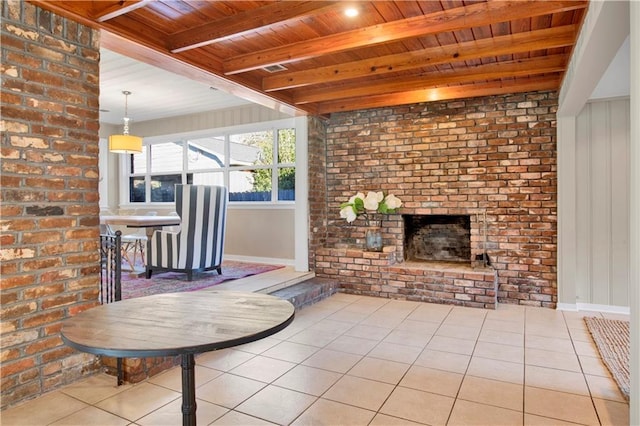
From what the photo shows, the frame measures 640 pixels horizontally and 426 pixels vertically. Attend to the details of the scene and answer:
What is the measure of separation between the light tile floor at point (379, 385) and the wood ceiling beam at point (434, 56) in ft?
7.75

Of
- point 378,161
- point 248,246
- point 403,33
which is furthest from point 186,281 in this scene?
point 403,33

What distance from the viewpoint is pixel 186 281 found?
437cm

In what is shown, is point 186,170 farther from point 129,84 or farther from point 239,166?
point 129,84

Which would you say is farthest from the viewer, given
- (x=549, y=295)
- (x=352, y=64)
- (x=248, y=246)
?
(x=248, y=246)

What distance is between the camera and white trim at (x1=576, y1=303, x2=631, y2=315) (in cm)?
393

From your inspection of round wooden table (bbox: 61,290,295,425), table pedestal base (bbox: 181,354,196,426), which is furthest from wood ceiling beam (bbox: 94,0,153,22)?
table pedestal base (bbox: 181,354,196,426)

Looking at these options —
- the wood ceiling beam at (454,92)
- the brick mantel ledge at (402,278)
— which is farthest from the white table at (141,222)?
the wood ceiling beam at (454,92)

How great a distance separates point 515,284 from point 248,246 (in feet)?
12.4

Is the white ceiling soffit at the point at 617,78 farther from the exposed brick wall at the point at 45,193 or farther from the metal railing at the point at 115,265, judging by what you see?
the metal railing at the point at 115,265

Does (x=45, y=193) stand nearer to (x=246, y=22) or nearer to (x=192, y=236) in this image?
(x=246, y=22)

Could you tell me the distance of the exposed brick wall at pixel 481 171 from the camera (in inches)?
164

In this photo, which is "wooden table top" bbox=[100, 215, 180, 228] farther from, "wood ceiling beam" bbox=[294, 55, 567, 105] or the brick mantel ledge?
"wood ceiling beam" bbox=[294, 55, 567, 105]

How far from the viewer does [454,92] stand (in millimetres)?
4207

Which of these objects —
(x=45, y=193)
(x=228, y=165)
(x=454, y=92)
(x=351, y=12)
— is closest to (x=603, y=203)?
(x=454, y=92)
